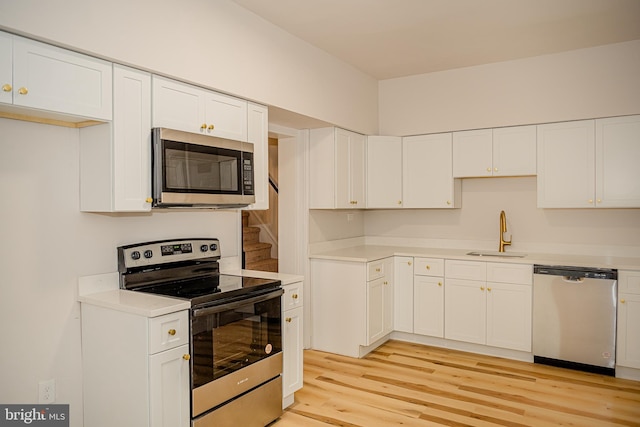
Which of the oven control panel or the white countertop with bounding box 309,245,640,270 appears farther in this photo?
the white countertop with bounding box 309,245,640,270

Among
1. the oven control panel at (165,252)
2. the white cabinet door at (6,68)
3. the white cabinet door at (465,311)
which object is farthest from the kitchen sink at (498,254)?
the white cabinet door at (6,68)

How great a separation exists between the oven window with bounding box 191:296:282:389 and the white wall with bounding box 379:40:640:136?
2.79 meters

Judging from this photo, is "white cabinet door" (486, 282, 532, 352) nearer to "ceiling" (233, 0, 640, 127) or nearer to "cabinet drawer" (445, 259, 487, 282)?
"cabinet drawer" (445, 259, 487, 282)

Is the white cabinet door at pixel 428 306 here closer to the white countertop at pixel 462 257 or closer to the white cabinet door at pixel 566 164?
the white countertop at pixel 462 257

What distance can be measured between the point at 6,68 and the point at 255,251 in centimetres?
358

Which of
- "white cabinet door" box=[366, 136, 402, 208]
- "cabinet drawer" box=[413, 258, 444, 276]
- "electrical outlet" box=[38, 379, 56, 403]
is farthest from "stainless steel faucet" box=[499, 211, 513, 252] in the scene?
"electrical outlet" box=[38, 379, 56, 403]

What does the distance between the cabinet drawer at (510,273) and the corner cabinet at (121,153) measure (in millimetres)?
3010

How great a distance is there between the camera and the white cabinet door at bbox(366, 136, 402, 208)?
469 centimetres

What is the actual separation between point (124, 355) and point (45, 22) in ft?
5.13

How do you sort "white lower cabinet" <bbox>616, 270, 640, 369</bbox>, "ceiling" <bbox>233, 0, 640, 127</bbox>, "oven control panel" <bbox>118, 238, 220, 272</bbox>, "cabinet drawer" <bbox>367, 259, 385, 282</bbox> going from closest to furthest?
"oven control panel" <bbox>118, 238, 220, 272</bbox>, "ceiling" <bbox>233, 0, 640, 127</bbox>, "white lower cabinet" <bbox>616, 270, 640, 369</bbox>, "cabinet drawer" <bbox>367, 259, 385, 282</bbox>

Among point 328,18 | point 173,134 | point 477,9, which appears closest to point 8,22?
point 173,134

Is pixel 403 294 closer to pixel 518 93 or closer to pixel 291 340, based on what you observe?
pixel 291 340

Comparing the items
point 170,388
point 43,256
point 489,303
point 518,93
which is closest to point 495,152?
point 518,93

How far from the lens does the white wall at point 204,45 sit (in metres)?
2.01
